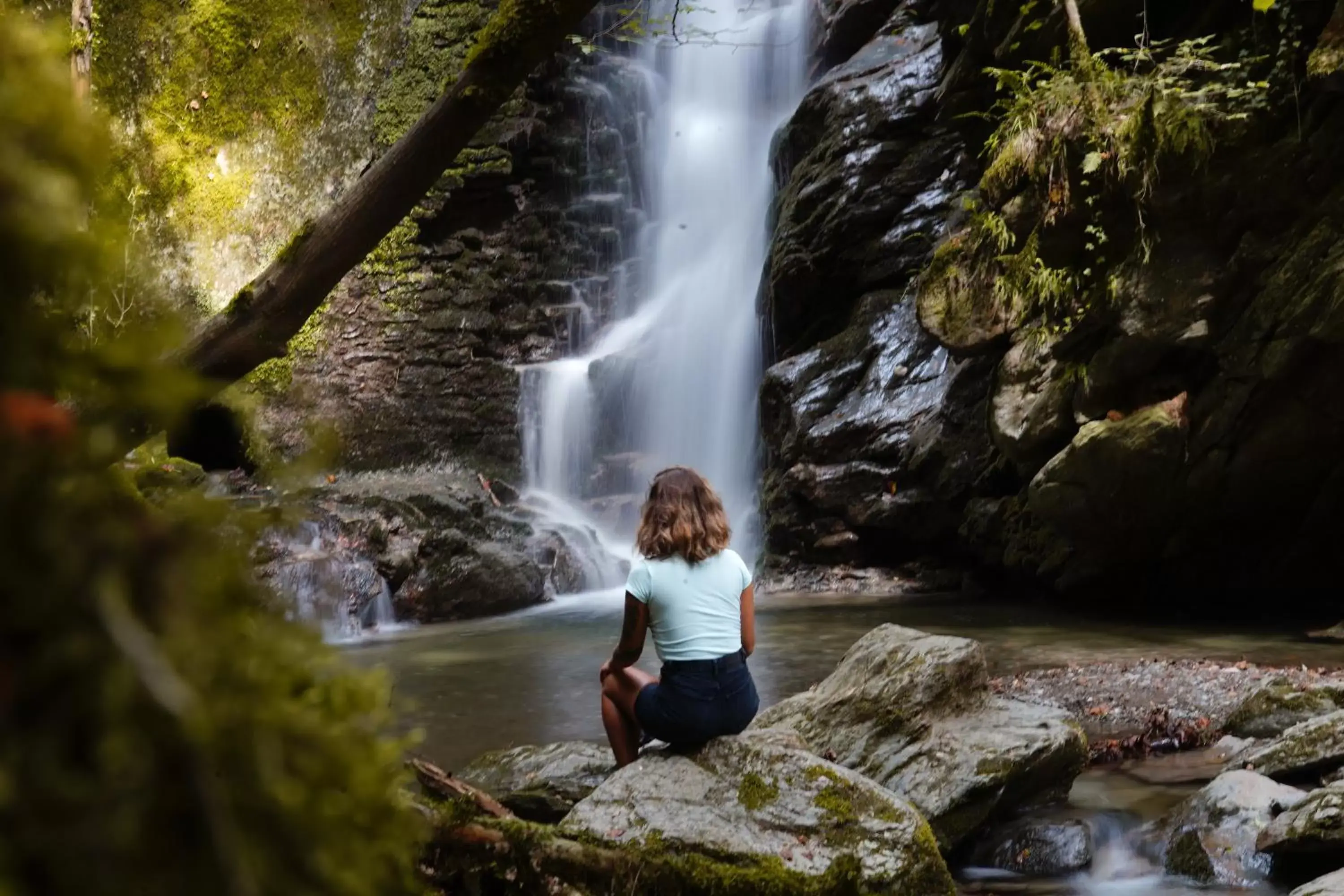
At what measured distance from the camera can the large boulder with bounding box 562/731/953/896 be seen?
267cm

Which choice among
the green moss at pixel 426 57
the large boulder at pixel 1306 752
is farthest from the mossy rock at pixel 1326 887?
the green moss at pixel 426 57

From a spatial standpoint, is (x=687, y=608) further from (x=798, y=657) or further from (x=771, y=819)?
(x=798, y=657)

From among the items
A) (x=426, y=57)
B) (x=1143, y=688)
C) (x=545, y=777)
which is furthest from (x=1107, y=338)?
(x=426, y=57)

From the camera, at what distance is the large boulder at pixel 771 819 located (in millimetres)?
2674

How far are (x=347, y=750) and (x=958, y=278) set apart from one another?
9.22m

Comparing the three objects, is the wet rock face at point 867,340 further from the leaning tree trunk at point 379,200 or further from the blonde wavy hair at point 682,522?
the leaning tree trunk at point 379,200

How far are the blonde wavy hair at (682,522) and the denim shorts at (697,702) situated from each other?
1.26ft

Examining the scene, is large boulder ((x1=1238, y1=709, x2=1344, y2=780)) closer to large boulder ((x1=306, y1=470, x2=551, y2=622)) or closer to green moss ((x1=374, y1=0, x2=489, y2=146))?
large boulder ((x1=306, y1=470, x2=551, y2=622))

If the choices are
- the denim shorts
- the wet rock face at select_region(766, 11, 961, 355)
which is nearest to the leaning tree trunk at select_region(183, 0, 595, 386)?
the denim shorts

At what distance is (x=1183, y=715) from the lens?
5.36 metres

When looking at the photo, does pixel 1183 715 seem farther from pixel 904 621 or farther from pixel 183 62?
pixel 183 62

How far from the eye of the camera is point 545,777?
399cm

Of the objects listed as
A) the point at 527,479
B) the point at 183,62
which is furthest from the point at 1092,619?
the point at 183,62

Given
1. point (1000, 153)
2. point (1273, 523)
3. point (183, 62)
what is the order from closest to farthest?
point (1000, 153) → point (1273, 523) → point (183, 62)
